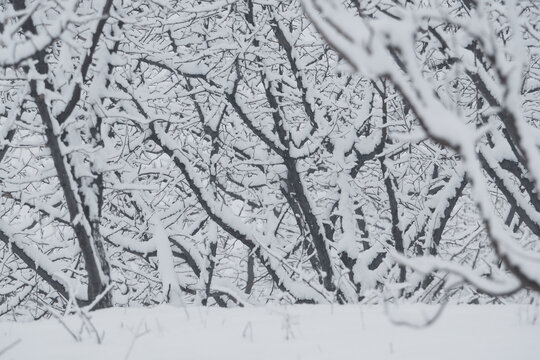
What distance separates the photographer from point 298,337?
74.6 inches

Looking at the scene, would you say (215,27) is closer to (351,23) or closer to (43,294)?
(43,294)

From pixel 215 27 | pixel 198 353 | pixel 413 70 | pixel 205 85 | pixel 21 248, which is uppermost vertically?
pixel 215 27

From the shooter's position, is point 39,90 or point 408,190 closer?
point 39,90

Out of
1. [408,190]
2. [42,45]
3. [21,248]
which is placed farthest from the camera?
[408,190]

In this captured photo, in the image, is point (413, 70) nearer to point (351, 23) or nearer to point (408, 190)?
point (351, 23)

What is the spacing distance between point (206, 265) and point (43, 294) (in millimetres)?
2713

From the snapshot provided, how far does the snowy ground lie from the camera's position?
1.68 metres

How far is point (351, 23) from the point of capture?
1265 mm

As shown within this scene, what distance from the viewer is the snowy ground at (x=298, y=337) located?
1.68m

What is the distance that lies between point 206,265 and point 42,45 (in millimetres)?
3864

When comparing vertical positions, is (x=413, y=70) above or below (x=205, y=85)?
below

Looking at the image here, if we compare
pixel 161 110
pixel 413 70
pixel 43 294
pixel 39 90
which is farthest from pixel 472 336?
pixel 43 294

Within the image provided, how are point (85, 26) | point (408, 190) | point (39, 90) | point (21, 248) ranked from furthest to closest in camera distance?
point (408, 190)
point (21, 248)
point (85, 26)
point (39, 90)

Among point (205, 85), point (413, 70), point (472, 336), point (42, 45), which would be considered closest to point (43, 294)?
point (205, 85)
